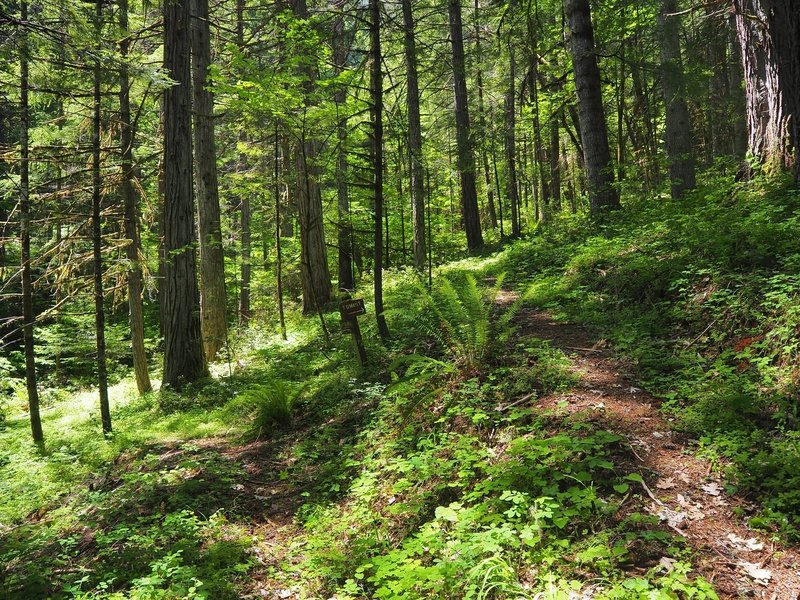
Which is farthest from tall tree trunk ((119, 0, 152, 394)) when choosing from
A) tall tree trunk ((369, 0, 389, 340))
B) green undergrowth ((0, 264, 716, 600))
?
tall tree trunk ((369, 0, 389, 340))

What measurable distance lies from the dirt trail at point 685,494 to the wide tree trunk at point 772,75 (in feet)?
12.1

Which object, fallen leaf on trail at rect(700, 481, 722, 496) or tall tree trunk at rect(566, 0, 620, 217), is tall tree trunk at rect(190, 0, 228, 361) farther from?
fallen leaf on trail at rect(700, 481, 722, 496)

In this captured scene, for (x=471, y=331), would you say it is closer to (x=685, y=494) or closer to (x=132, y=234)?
(x=685, y=494)

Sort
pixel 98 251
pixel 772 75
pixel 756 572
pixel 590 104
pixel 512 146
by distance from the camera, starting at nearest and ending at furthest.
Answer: pixel 756 572
pixel 772 75
pixel 98 251
pixel 590 104
pixel 512 146

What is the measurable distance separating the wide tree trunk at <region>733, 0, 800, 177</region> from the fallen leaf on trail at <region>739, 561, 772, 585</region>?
5052 millimetres

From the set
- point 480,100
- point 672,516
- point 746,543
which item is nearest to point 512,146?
point 480,100

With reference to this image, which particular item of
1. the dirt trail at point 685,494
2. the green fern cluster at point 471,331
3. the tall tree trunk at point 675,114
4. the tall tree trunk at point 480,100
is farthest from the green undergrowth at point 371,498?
the tall tree trunk at point 480,100

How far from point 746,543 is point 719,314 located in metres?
2.48

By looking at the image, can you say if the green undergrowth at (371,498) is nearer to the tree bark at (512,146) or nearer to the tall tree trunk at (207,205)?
the tall tree trunk at (207,205)

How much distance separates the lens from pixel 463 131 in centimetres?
1342

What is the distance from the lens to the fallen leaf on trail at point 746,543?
2.55 m

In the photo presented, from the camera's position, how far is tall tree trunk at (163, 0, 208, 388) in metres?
8.06

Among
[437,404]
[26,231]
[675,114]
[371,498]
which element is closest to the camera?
[371,498]

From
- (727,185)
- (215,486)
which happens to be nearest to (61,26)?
(215,486)
